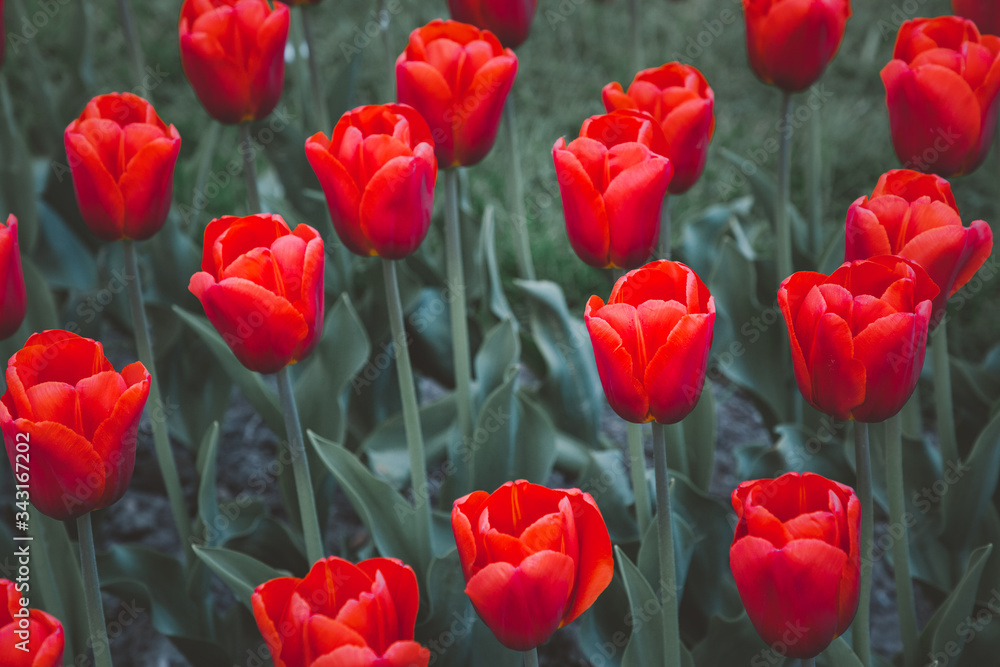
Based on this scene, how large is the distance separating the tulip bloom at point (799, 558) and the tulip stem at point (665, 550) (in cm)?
12

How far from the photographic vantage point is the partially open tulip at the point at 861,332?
33.3 inches

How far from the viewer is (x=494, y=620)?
0.79m

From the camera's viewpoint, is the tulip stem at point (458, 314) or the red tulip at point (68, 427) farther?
the tulip stem at point (458, 314)

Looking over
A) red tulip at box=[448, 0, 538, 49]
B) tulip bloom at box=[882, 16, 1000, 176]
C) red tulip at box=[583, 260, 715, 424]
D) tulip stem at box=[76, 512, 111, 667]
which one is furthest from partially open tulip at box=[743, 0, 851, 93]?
tulip stem at box=[76, 512, 111, 667]

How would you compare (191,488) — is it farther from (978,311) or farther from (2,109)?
(978,311)

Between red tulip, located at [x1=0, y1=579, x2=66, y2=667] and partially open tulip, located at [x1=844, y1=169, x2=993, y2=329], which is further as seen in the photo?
partially open tulip, located at [x1=844, y1=169, x2=993, y2=329]

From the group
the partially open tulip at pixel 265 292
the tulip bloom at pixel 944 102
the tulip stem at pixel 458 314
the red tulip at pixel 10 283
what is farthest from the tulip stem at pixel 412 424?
the tulip bloom at pixel 944 102

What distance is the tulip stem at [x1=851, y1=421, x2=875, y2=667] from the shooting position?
3.08 ft

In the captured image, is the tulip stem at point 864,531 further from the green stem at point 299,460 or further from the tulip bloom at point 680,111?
the green stem at point 299,460

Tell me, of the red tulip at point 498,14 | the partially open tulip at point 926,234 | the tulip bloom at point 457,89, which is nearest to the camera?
the partially open tulip at point 926,234

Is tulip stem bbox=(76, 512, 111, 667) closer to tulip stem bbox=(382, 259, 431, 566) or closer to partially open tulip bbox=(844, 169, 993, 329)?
tulip stem bbox=(382, 259, 431, 566)

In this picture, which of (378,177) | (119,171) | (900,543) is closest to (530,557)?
(378,177)

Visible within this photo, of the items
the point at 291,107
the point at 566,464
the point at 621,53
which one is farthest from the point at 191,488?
the point at 621,53

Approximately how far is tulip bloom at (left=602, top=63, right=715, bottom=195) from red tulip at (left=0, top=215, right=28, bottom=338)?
0.73m
